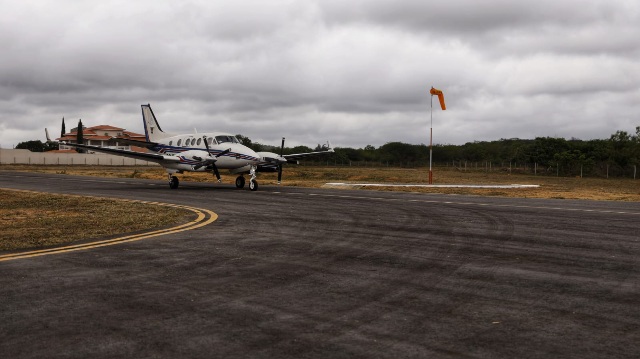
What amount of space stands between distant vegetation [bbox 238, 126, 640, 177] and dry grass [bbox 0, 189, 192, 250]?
20.7 metres

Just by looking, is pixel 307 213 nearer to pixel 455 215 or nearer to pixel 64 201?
pixel 455 215

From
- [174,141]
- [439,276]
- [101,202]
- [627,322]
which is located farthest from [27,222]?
[174,141]

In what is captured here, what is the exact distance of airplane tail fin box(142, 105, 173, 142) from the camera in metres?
35.1

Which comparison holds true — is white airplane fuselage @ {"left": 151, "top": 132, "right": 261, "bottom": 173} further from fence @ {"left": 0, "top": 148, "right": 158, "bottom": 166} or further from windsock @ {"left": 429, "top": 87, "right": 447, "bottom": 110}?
fence @ {"left": 0, "top": 148, "right": 158, "bottom": 166}

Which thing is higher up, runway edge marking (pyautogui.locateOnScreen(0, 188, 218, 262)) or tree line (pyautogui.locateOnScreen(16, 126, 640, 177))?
tree line (pyautogui.locateOnScreen(16, 126, 640, 177))

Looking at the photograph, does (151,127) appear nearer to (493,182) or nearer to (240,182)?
(240,182)

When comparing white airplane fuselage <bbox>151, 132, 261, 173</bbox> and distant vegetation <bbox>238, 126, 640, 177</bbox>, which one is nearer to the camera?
white airplane fuselage <bbox>151, 132, 261, 173</bbox>

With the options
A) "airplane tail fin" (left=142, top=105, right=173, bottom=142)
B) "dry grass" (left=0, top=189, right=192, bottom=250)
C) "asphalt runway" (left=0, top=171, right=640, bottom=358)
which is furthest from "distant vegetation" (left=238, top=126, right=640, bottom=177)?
"asphalt runway" (left=0, top=171, right=640, bottom=358)

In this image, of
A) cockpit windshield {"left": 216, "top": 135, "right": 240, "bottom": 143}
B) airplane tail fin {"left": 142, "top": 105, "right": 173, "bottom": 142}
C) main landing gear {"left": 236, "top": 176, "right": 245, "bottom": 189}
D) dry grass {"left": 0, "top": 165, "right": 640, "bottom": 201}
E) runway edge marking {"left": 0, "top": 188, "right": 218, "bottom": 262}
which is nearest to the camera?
runway edge marking {"left": 0, "top": 188, "right": 218, "bottom": 262}

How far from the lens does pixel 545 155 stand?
86.4 metres

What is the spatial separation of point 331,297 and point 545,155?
8811 centimetres

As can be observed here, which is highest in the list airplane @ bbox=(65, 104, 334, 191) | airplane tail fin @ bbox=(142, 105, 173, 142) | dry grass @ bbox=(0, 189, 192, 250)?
airplane tail fin @ bbox=(142, 105, 173, 142)

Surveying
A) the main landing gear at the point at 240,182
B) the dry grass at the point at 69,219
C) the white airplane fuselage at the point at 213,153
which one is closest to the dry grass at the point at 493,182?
the main landing gear at the point at 240,182

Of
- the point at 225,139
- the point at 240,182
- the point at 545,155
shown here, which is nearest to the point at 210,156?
the point at 225,139
